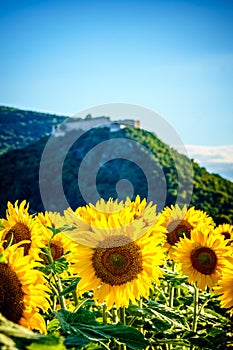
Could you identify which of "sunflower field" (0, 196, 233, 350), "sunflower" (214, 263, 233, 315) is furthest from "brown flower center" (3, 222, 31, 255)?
"sunflower" (214, 263, 233, 315)

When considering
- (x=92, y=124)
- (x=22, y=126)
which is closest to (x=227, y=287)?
(x=92, y=124)

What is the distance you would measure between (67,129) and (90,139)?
31.1 ft

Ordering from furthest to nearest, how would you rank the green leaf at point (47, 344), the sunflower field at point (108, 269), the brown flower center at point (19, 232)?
the brown flower center at point (19, 232) → the sunflower field at point (108, 269) → the green leaf at point (47, 344)

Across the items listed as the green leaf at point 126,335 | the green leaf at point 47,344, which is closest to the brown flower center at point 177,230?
the green leaf at point 126,335

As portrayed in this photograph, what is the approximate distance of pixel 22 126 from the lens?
11138cm

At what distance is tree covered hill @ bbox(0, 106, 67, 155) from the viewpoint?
104494mm

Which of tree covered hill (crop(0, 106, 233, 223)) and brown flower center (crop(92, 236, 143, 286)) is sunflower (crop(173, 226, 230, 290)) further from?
tree covered hill (crop(0, 106, 233, 223))

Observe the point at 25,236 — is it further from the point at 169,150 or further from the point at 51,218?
the point at 169,150

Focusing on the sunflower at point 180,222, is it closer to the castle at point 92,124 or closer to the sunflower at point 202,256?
the sunflower at point 202,256

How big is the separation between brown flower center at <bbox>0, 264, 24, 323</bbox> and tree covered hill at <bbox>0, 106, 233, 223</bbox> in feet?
164

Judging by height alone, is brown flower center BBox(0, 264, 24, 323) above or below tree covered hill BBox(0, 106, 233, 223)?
below

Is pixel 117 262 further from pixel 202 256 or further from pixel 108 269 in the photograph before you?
pixel 202 256

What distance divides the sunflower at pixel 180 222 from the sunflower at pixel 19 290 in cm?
232

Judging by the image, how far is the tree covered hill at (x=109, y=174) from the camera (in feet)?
184
